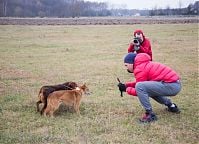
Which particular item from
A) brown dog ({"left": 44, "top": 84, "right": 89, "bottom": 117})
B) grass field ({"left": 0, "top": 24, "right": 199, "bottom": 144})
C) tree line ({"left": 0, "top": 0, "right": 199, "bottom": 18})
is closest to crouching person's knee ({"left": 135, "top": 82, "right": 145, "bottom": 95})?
grass field ({"left": 0, "top": 24, "right": 199, "bottom": 144})

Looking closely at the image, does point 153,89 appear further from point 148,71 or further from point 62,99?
point 62,99

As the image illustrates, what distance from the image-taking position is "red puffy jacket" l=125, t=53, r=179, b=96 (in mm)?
7152

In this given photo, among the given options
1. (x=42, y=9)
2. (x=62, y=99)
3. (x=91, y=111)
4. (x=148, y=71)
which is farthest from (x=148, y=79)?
(x=42, y=9)

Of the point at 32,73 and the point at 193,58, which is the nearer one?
the point at 32,73

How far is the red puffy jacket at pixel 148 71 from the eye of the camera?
715 cm

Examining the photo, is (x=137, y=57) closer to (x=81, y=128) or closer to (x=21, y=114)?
(x=81, y=128)

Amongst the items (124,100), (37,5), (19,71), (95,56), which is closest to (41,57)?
(95,56)

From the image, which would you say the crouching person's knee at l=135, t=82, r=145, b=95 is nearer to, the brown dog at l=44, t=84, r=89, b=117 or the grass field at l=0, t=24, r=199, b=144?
the grass field at l=0, t=24, r=199, b=144

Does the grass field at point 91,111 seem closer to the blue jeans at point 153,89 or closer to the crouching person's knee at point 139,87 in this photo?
the blue jeans at point 153,89

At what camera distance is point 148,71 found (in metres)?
7.30

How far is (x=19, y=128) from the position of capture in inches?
283

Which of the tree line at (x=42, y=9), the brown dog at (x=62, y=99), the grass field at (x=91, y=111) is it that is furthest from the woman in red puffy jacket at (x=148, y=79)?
the tree line at (x=42, y=9)

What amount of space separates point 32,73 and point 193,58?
7794 mm

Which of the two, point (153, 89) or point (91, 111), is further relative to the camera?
point (91, 111)
